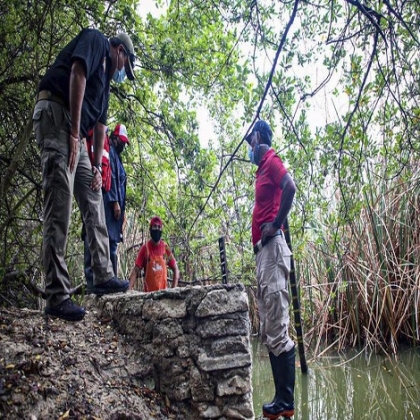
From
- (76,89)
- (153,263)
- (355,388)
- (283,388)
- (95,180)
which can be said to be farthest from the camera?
(153,263)

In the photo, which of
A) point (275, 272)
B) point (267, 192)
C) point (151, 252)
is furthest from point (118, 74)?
point (151, 252)

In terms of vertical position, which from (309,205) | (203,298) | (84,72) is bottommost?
(203,298)

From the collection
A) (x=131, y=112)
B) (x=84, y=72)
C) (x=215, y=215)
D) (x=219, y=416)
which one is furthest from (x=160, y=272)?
(x=84, y=72)

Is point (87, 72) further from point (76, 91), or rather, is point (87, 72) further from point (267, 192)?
point (267, 192)

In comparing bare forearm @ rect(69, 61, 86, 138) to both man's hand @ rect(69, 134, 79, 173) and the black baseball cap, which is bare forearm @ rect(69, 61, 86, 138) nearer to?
man's hand @ rect(69, 134, 79, 173)

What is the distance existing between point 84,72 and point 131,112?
6.25ft

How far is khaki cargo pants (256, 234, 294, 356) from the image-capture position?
9.30 feet

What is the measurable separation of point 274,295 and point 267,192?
0.72 metres

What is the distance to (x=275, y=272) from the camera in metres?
2.91

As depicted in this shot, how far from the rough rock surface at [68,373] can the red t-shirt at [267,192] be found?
1.22 meters

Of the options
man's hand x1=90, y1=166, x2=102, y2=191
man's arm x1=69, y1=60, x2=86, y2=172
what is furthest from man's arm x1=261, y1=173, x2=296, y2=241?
man's arm x1=69, y1=60, x2=86, y2=172

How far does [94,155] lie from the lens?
8.92ft

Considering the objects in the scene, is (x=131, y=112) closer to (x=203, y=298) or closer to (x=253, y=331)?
(x=203, y=298)

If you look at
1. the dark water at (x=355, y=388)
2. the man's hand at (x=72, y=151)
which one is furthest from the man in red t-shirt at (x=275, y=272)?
the man's hand at (x=72, y=151)
